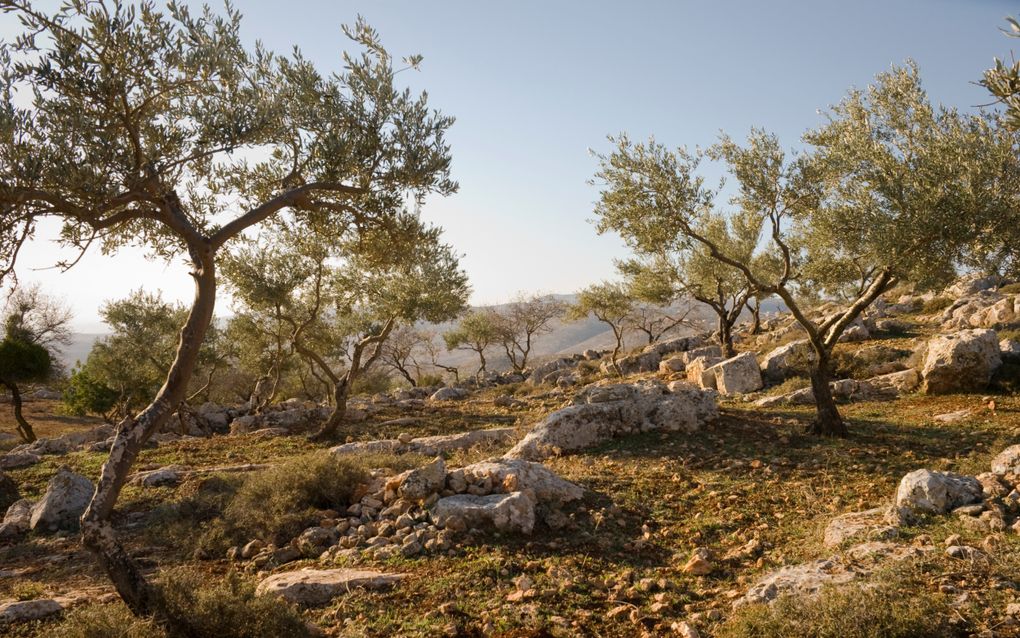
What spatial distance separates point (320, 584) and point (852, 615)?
5516 millimetres

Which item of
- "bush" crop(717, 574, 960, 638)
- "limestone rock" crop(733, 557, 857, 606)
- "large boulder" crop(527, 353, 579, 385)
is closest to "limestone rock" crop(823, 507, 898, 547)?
"limestone rock" crop(733, 557, 857, 606)

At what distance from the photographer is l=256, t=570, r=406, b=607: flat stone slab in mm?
7070

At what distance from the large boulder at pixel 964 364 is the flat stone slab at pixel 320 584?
17.5m

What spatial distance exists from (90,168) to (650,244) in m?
11.9

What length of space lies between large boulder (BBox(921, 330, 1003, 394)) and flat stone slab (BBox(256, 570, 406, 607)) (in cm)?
1752

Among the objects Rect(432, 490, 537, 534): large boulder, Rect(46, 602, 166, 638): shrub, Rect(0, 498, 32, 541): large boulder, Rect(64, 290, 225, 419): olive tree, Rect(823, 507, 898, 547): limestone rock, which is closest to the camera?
Rect(46, 602, 166, 638): shrub

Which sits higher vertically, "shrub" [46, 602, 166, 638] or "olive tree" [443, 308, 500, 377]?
"olive tree" [443, 308, 500, 377]

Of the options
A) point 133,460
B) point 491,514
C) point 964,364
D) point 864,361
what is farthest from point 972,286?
point 133,460

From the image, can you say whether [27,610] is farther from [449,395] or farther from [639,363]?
[639,363]

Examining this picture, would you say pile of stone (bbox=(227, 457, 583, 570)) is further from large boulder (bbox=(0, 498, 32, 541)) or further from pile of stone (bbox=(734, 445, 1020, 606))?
large boulder (bbox=(0, 498, 32, 541))

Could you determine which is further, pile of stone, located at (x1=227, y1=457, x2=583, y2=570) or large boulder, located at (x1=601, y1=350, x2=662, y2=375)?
large boulder, located at (x1=601, y1=350, x2=662, y2=375)

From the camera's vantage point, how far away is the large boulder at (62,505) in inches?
449

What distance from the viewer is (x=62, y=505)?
11.7m

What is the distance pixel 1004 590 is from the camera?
5.80 m
